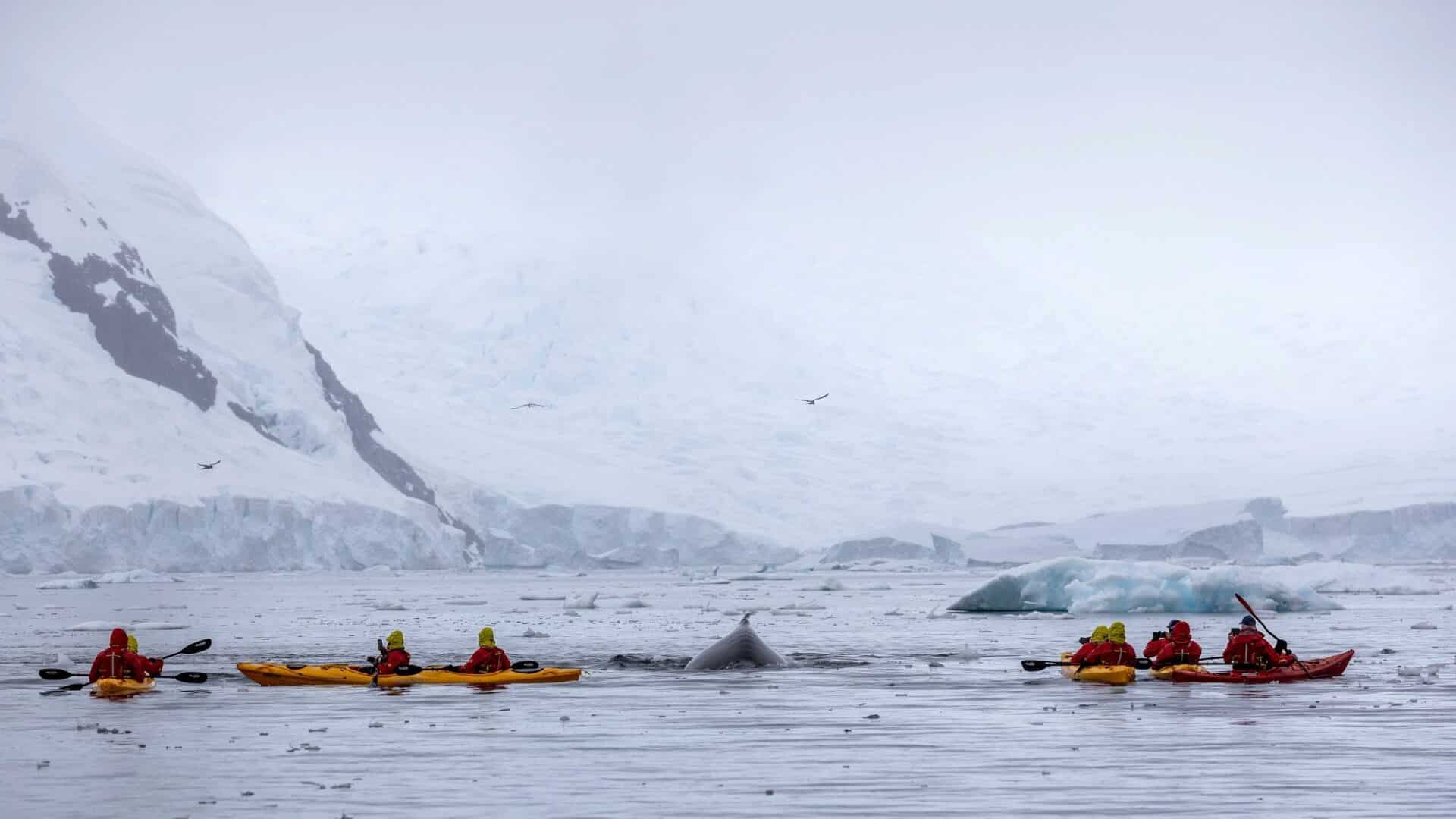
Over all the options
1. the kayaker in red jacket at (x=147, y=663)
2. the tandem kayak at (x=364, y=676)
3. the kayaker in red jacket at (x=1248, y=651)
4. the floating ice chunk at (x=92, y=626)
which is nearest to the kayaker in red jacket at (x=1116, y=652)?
the kayaker in red jacket at (x=1248, y=651)

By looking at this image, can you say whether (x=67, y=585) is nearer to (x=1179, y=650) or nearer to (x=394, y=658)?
(x=394, y=658)

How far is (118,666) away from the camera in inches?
900

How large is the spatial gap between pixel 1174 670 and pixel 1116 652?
2.84 feet

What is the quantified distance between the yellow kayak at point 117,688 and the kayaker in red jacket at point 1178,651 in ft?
46.9

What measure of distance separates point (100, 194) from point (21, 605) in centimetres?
8639

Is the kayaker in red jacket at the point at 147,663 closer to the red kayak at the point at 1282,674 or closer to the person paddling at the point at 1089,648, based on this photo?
the person paddling at the point at 1089,648

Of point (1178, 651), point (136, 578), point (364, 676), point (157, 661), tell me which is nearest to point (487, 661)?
point (364, 676)

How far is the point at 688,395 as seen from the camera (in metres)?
162

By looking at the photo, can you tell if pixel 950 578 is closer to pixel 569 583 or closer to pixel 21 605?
pixel 569 583

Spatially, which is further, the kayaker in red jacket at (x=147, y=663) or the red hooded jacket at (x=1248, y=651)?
the red hooded jacket at (x=1248, y=651)

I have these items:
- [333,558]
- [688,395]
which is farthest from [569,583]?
[688,395]

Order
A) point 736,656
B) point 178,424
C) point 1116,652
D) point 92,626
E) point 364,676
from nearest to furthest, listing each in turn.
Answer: point 364,676
point 1116,652
point 736,656
point 92,626
point 178,424

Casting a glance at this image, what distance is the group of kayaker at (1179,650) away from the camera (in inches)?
926

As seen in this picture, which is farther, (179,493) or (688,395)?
(688,395)
